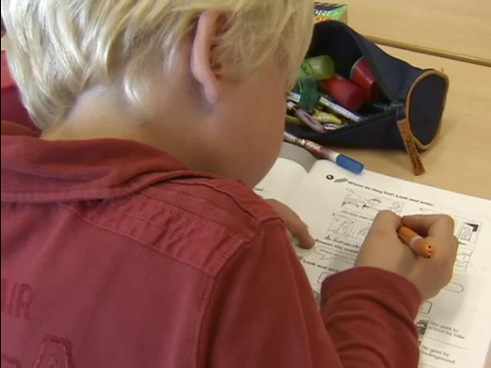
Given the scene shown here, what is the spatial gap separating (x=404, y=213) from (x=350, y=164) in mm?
88

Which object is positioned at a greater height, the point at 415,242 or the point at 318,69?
the point at 318,69

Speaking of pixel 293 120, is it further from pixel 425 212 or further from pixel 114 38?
pixel 114 38

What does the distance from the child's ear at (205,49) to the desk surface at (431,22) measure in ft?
1.78

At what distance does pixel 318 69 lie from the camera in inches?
39.1

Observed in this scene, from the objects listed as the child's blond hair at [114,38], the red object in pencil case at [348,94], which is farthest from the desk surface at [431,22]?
the child's blond hair at [114,38]

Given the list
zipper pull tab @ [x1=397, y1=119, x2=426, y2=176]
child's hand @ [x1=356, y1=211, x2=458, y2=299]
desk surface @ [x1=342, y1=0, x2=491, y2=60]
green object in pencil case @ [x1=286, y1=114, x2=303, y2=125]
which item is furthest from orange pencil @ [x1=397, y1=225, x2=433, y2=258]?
desk surface @ [x1=342, y1=0, x2=491, y2=60]

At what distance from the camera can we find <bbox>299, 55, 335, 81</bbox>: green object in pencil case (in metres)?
0.99

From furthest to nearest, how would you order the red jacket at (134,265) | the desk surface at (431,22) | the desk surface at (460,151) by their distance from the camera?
the desk surface at (431,22)
the desk surface at (460,151)
the red jacket at (134,265)

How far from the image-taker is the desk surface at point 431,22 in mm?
1097

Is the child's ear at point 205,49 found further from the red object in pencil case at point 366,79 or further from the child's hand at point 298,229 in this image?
the red object in pencil case at point 366,79

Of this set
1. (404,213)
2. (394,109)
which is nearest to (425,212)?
(404,213)

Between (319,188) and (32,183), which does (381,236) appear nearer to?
(319,188)

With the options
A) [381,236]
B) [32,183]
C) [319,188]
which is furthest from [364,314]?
[32,183]

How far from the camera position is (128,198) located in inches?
22.1
